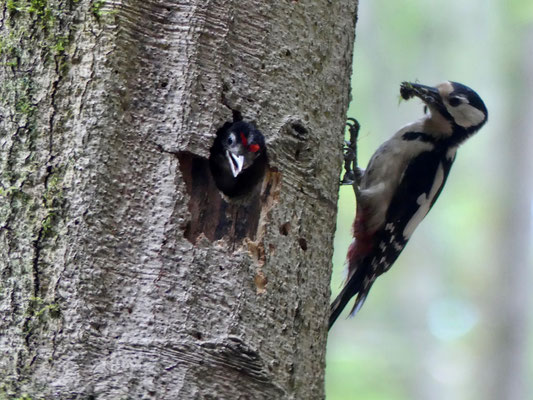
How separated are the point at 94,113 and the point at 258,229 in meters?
0.57

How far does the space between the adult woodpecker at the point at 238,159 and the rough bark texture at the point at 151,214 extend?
0.05m

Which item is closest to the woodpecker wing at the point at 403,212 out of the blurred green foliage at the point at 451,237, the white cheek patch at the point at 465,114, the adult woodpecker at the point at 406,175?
the adult woodpecker at the point at 406,175

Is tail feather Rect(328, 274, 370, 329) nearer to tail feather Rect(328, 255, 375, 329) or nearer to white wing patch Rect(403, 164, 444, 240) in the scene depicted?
tail feather Rect(328, 255, 375, 329)

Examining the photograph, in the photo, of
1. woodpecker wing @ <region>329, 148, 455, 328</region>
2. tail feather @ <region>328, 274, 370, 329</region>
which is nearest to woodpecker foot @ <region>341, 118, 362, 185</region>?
woodpecker wing @ <region>329, 148, 455, 328</region>

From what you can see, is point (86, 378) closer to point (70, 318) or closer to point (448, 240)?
point (70, 318)

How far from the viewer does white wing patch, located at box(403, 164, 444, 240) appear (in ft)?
14.8

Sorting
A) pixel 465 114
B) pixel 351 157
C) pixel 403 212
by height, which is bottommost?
pixel 403 212

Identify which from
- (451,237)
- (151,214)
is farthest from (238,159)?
(451,237)

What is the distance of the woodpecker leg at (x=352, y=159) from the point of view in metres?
4.12

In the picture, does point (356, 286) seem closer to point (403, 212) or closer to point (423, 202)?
point (403, 212)

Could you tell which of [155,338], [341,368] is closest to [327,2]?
[155,338]

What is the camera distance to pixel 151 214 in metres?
2.13

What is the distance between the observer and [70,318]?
1991 mm

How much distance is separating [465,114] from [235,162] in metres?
2.27
